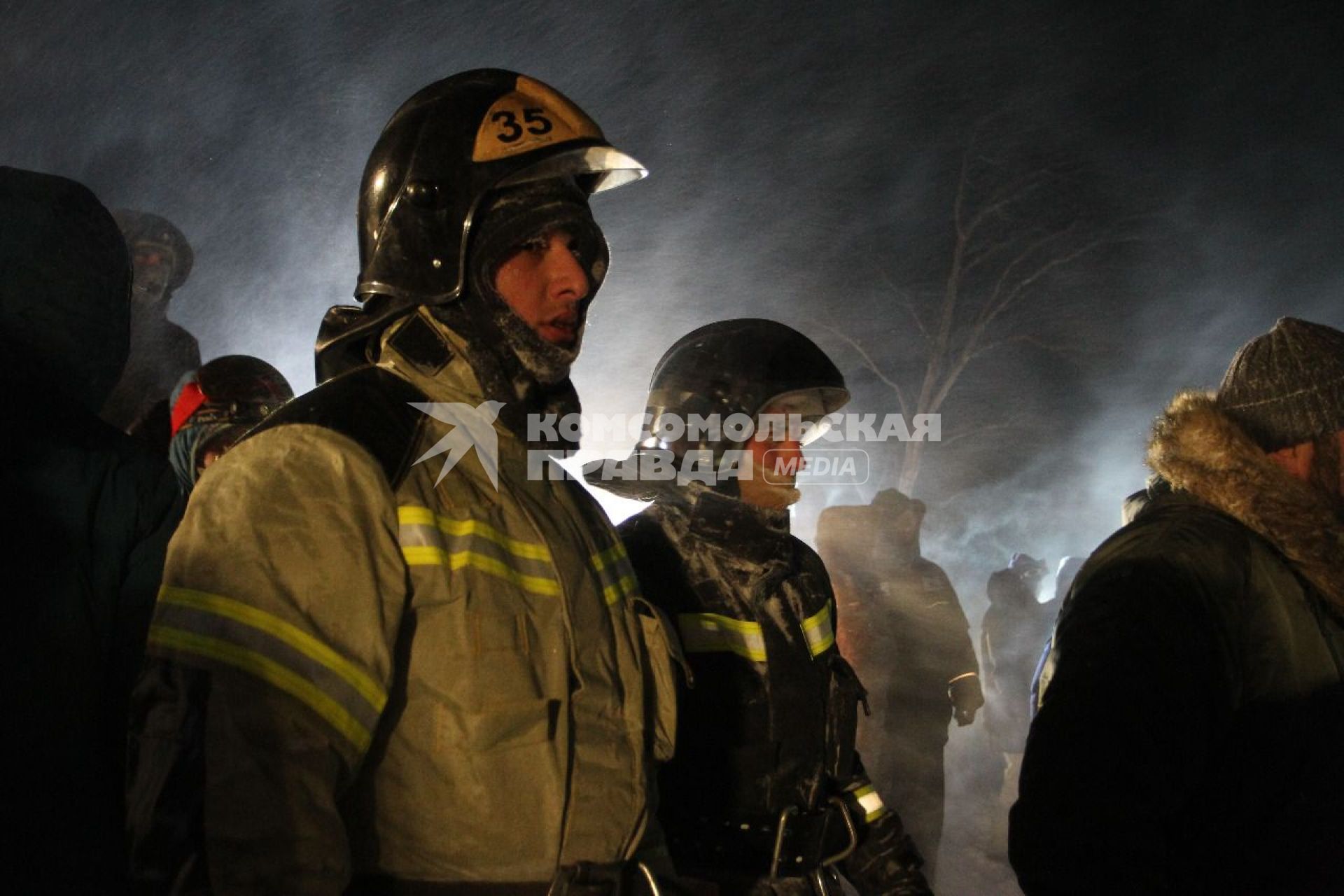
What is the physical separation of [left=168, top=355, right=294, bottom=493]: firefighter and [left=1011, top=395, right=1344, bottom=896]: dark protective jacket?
126 inches

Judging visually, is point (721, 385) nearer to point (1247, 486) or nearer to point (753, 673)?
point (753, 673)

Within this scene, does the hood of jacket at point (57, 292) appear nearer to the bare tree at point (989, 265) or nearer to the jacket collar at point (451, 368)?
the jacket collar at point (451, 368)

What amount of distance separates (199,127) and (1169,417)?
35.7ft

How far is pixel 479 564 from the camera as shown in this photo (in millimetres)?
1610

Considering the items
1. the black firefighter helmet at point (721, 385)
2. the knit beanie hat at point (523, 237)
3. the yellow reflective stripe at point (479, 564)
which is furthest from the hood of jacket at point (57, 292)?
the black firefighter helmet at point (721, 385)

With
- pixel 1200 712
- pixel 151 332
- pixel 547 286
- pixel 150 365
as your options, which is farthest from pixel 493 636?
pixel 151 332

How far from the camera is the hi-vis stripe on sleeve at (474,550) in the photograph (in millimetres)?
1562

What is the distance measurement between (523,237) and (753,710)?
1831mm

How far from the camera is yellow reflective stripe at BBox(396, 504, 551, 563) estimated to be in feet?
5.16

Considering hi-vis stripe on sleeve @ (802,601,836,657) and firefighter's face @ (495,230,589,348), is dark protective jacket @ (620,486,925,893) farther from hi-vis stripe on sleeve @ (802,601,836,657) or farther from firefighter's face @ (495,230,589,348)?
firefighter's face @ (495,230,589,348)

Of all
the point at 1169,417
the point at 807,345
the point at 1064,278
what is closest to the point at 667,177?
the point at 1064,278

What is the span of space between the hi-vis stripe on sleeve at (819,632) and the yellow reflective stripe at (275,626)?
220cm

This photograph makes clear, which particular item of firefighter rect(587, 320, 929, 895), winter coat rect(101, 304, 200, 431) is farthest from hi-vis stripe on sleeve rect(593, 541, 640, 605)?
winter coat rect(101, 304, 200, 431)

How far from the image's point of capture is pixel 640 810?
173cm
